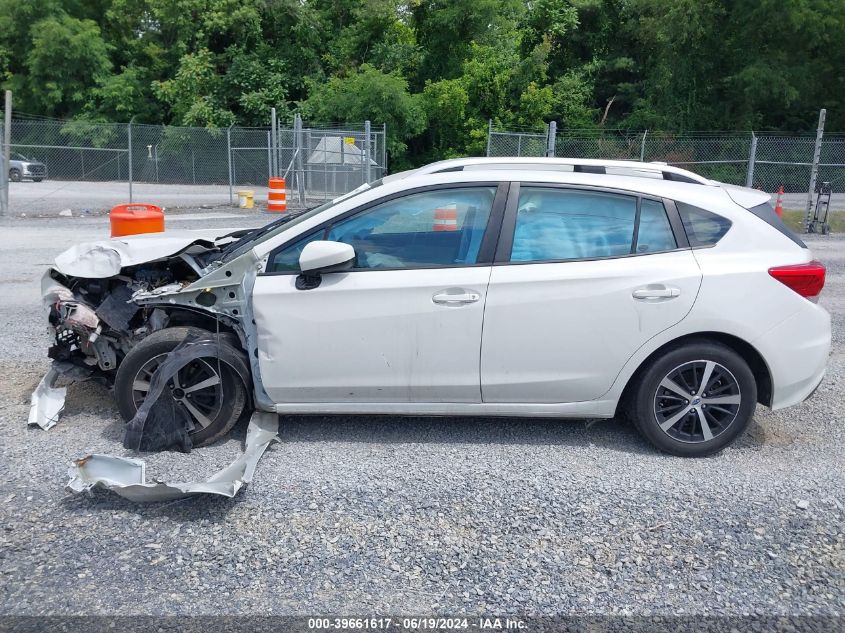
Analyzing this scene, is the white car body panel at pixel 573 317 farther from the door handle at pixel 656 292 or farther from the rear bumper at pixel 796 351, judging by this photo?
the rear bumper at pixel 796 351

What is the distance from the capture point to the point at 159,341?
15.8 ft

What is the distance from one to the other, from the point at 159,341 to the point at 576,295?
8.26 ft

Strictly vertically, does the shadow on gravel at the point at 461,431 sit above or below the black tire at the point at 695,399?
below

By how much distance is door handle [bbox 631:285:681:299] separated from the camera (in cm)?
464

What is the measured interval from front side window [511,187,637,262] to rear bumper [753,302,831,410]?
3.32 feet

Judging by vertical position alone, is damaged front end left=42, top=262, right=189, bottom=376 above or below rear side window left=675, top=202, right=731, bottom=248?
below

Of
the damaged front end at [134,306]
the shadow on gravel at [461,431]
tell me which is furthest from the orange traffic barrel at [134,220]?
the shadow on gravel at [461,431]

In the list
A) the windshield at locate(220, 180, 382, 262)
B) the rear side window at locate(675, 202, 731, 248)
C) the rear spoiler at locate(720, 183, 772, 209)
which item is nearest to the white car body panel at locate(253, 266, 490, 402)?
the windshield at locate(220, 180, 382, 262)

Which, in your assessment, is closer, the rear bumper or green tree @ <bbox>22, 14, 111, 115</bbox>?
the rear bumper

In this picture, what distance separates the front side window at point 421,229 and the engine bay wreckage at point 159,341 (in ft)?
2.16

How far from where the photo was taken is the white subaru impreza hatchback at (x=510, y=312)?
4652mm

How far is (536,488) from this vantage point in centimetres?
431

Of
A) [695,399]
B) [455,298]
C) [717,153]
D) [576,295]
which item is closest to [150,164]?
[717,153]

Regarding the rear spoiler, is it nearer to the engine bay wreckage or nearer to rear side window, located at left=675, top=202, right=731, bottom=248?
rear side window, located at left=675, top=202, right=731, bottom=248
